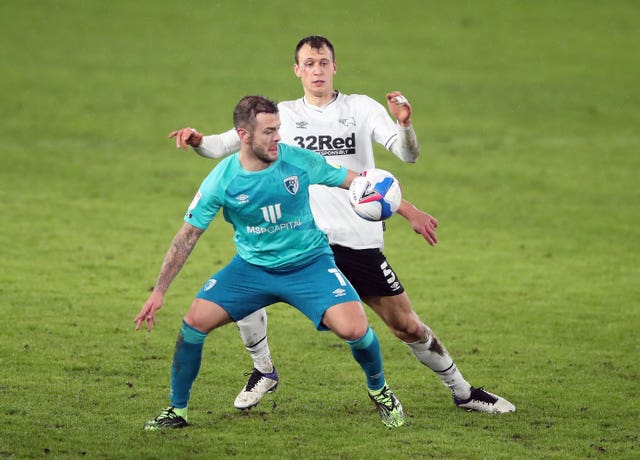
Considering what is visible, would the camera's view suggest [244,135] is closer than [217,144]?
Yes

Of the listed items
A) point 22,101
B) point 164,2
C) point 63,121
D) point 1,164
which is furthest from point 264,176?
point 164,2

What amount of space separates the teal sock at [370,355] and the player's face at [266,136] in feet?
5.38

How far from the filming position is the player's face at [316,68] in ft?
32.5

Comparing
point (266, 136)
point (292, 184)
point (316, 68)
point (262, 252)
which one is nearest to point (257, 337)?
point (262, 252)

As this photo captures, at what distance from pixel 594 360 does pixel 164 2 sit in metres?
27.8

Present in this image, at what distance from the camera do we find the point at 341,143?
9922mm

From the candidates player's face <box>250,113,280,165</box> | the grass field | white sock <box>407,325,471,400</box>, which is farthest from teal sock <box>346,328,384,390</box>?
player's face <box>250,113,280,165</box>

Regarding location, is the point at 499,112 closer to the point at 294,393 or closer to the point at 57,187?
the point at 57,187

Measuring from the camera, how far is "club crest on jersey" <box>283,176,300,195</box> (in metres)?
9.00

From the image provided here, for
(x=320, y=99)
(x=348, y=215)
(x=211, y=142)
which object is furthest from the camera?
(x=320, y=99)

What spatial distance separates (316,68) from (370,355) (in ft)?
8.56

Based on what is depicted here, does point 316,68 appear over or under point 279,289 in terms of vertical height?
over

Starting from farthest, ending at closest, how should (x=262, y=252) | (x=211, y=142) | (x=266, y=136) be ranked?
1. (x=211, y=142)
2. (x=262, y=252)
3. (x=266, y=136)

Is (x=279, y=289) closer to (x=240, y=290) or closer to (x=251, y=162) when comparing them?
(x=240, y=290)
